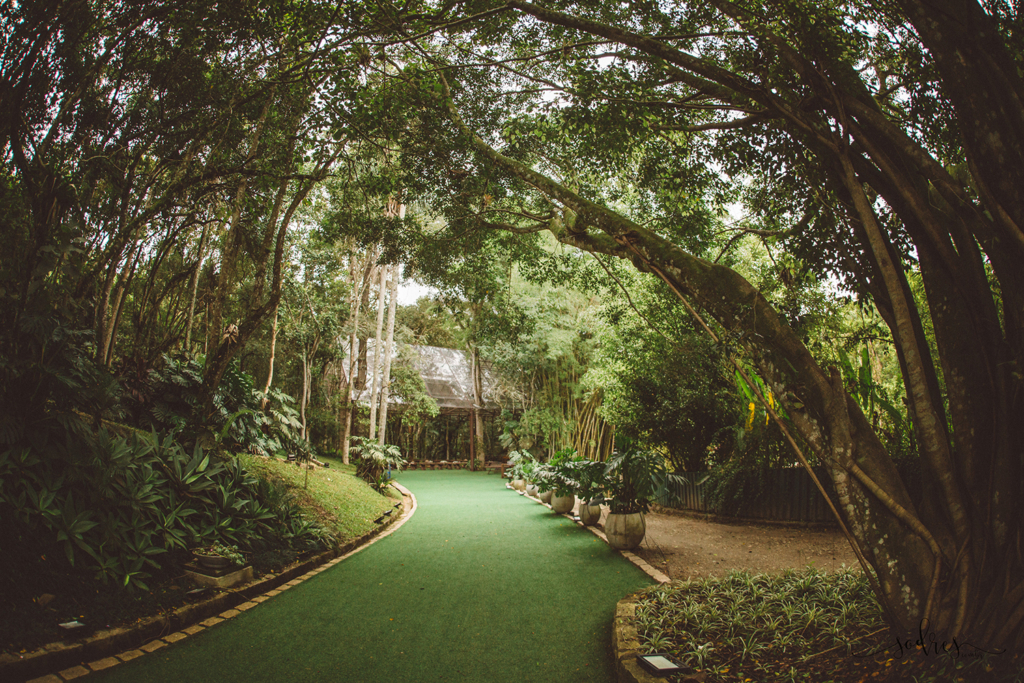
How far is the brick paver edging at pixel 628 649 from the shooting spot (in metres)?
2.41

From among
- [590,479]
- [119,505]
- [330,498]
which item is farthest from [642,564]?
[119,505]

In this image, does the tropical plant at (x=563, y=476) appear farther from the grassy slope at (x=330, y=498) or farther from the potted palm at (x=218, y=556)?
the potted palm at (x=218, y=556)

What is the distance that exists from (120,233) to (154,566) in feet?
11.4

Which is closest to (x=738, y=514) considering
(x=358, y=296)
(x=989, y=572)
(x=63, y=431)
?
(x=989, y=572)

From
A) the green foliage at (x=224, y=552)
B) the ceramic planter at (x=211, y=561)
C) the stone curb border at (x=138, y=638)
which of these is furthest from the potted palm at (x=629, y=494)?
the ceramic planter at (x=211, y=561)

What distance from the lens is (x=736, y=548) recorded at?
589 centimetres

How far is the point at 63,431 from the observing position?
358 centimetres

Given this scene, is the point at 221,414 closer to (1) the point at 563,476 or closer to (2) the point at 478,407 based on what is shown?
(1) the point at 563,476

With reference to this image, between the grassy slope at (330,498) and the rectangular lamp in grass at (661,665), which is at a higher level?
the rectangular lamp in grass at (661,665)

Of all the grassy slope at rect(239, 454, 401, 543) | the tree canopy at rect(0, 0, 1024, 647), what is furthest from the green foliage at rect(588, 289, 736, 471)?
the grassy slope at rect(239, 454, 401, 543)

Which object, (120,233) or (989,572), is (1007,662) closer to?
(989,572)

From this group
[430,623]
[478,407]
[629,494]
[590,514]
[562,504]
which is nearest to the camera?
[430,623]

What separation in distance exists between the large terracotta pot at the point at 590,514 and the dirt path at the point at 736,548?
28.5 inches

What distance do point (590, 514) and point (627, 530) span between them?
144cm
